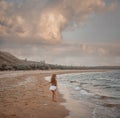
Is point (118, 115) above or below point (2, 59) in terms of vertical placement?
below

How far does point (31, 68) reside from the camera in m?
130

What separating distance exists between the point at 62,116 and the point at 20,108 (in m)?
2.76

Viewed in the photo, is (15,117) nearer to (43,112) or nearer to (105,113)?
(43,112)

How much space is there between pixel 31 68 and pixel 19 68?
52.0 feet

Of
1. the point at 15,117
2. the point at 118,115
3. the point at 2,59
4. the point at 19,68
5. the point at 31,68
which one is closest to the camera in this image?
the point at 15,117

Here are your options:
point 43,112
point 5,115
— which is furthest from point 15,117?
point 43,112

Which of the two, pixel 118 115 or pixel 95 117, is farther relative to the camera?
pixel 118 115

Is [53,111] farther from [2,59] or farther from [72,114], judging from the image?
[2,59]

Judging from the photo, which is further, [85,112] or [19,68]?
[19,68]

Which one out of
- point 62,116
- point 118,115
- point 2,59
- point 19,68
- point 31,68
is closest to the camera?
point 62,116

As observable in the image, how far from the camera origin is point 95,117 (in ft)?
37.9

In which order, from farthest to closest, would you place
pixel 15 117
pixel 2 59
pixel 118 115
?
pixel 2 59
pixel 118 115
pixel 15 117

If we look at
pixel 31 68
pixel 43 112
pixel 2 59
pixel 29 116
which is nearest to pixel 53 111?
pixel 43 112

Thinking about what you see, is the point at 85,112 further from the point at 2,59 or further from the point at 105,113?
the point at 2,59
